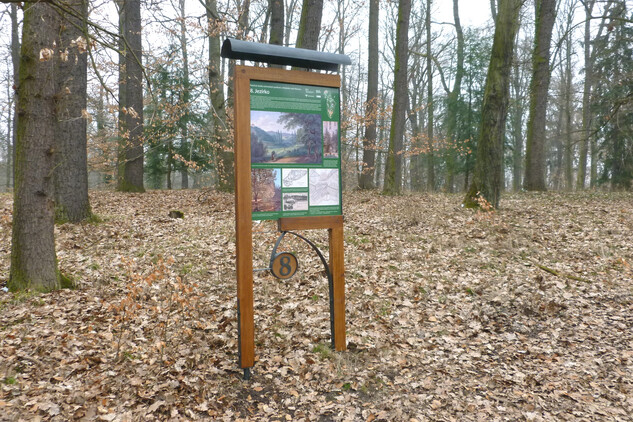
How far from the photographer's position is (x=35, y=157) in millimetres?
4797

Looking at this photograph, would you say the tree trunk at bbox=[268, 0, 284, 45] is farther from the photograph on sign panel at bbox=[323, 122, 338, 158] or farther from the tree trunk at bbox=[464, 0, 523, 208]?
the photograph on sign panel at bbox=[323, 122, 338, 158]

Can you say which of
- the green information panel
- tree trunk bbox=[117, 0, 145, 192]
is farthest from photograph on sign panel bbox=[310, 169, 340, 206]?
tree trunk bbox=[117, 0, 145, 192]

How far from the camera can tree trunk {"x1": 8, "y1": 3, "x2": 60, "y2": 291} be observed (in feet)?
15.3

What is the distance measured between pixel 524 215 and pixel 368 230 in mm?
4143

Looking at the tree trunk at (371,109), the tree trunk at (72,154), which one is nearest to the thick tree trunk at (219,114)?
the tree trunk at (72,154)

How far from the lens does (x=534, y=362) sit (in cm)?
436

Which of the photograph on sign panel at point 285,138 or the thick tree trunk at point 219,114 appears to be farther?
the thick tree trunk at point 219,114

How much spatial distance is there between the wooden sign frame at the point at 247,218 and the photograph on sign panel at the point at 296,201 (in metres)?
0.10

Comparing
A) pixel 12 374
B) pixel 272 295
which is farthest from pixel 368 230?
pixel 12 374

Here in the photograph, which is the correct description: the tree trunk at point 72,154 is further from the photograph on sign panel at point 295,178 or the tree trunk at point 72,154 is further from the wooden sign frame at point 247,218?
the photograph on sign panel at point 295,178

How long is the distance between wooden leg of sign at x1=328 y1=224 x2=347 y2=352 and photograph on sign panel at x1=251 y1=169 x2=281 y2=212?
0.75m

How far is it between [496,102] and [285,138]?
25.7 feet

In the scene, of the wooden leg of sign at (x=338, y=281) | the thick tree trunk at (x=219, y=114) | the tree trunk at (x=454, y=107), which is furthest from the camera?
the tree trunk at (x=454, y=107)

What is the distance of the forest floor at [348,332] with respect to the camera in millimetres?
3576
